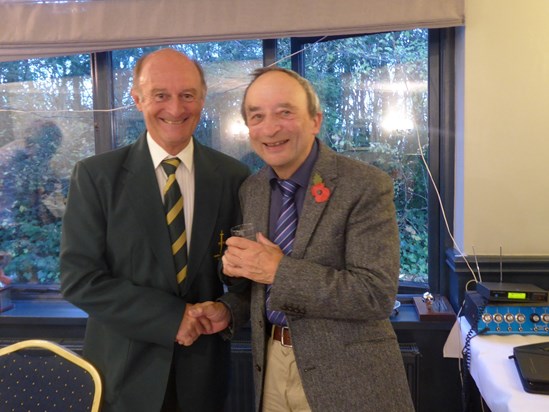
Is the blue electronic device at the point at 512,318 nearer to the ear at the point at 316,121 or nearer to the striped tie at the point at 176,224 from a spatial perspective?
the ear at the point at 316,121

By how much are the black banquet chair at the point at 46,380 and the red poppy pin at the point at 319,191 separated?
2.56 ft

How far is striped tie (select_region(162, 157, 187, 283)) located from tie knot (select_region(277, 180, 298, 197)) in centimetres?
34

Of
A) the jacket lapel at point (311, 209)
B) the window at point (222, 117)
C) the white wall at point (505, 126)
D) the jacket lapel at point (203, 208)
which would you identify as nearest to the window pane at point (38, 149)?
the window at point (222, 117)

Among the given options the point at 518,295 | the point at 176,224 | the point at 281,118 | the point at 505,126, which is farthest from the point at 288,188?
the point at 505,126

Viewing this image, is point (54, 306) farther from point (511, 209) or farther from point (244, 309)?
point (511, 209)

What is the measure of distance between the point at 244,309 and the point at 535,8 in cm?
188

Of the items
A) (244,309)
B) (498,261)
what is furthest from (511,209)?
(244,309)

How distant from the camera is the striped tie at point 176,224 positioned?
5.34 feet

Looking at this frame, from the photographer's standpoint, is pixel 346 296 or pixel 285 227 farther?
pixel 285 227

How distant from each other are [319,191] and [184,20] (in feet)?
4.89

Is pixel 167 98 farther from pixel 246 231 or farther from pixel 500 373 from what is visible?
pixel 500 373

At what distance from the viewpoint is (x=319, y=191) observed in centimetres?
147

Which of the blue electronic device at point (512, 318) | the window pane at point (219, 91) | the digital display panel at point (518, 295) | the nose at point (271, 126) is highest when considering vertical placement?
the window pane at point (219, 91)

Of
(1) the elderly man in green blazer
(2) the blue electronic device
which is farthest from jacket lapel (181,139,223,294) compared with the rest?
(2) the blue electronic device
